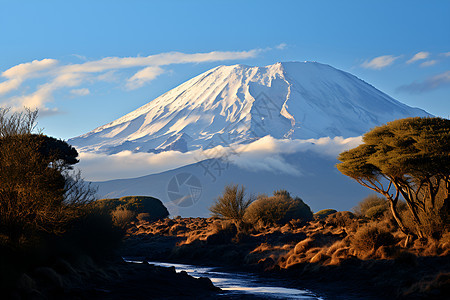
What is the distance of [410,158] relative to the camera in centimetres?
2391

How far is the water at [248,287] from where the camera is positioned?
65.7 ft

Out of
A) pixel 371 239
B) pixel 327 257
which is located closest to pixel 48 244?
pixel 327 257

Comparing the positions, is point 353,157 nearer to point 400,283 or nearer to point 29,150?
point 400,283

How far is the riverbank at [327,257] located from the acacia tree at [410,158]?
2.64m

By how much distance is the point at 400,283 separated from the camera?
1986cm

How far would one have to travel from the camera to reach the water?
20.0 m

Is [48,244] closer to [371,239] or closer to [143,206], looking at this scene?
[371,239]

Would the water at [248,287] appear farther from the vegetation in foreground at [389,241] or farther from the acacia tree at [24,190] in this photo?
the acacia tree at [24,190]

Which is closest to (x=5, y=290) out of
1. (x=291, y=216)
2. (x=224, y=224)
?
(x=224, y=224)

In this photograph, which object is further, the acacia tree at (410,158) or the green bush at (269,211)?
the green bush at (269,211)

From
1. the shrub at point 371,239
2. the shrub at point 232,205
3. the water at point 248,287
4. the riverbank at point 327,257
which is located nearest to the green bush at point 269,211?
the shrub at point 232,205

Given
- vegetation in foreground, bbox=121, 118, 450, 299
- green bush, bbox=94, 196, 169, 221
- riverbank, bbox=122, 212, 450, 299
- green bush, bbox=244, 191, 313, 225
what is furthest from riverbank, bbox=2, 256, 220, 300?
green bush, bbox=94, 196, 169, 221

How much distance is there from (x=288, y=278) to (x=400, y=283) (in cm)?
750

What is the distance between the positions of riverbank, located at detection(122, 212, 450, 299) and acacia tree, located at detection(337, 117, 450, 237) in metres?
2.64
